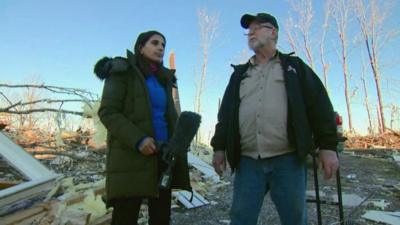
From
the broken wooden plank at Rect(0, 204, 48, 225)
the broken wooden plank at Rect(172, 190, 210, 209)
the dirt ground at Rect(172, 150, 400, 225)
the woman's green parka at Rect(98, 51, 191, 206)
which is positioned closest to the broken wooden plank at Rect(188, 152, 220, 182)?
the dirt ground at Rect(172, 150, 400, 225)

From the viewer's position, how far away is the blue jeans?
216cm

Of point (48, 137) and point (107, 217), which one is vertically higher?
point (48, 137)

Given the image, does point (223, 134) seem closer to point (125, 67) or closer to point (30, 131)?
point (125, 67)

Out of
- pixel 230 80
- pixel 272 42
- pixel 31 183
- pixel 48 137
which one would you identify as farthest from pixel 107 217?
pixel 48 137

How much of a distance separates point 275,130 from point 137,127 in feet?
2.69

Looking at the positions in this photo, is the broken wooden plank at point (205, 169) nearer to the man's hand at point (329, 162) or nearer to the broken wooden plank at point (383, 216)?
the broken wooden plank at point (383, 216)

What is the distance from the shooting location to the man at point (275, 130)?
7.09 feet

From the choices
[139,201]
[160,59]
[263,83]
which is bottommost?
[139,201]

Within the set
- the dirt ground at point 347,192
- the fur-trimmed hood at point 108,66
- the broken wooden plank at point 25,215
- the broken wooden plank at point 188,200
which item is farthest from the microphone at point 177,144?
the broken wooden plank at point 188,200

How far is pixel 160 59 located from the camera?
2.53 metres

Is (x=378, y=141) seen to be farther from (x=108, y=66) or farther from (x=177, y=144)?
(x=108, y=66)

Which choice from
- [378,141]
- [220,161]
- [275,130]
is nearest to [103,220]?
[220,161]

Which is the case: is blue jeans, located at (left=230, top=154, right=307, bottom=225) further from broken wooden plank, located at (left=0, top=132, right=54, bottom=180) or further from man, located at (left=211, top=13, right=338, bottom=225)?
broken wooden plank, located at (left=0, top=132, right=54, bottom=180)

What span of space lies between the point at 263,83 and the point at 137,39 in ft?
3.01
